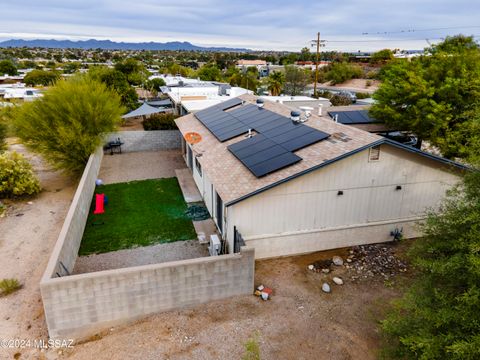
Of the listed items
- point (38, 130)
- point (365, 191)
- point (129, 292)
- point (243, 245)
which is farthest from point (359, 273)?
point (38, 130)

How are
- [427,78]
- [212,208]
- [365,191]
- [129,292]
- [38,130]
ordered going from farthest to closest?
[427,78] < [38,130] < [212,208] < [365,191] < [129,292]

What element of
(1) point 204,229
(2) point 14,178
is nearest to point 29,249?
(2) point 14,178

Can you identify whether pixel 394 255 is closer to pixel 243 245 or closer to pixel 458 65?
pixel 243 245

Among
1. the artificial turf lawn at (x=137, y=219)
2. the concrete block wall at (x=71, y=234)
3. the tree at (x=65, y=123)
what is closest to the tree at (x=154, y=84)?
the tree at (x=65, y=123)

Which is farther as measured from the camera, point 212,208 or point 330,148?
point 212,208

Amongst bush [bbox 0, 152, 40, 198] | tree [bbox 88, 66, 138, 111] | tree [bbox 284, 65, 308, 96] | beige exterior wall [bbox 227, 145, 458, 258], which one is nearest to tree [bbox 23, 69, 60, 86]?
tree [bbox 88, 66, 138, 111]

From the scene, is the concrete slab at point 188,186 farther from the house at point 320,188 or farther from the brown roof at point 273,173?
the house at point 320,188
